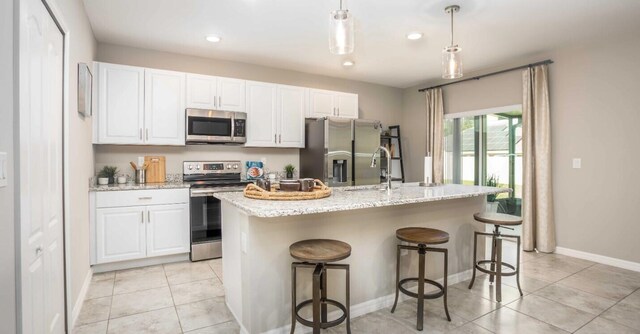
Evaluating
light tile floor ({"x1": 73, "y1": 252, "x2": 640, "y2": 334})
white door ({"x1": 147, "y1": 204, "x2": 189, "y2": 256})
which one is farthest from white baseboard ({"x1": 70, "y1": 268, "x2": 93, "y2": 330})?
white door ({"x1": 147, "y1": 204, "x2": 189, "y2": 256})

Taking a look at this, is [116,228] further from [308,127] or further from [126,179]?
[308,127]

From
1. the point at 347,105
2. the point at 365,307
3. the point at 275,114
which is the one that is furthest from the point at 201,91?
the point at 365,307

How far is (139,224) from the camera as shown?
3.56m

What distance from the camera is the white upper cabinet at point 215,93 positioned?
4086 mm

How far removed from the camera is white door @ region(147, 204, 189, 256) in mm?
3625

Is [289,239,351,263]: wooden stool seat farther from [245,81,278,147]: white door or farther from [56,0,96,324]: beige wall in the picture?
[245,81,278,147]: white door

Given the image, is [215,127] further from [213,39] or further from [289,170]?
[289,170]

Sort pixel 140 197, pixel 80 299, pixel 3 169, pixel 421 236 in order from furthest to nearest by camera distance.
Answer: pixel 140 197 → pixel 80 299 → pixel 421 236 → pixel 3 169

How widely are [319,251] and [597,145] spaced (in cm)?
378

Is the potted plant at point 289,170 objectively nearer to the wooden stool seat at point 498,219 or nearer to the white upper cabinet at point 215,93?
the white upper cabinet at point 215,93

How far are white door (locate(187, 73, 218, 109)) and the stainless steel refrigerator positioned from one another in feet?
4.60

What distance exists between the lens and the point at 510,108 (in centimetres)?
462

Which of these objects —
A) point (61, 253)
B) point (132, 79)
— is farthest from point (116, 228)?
point (132, 79)

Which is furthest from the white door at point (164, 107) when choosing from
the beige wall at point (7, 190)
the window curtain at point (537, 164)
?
the window curtain at point (537, 164)
